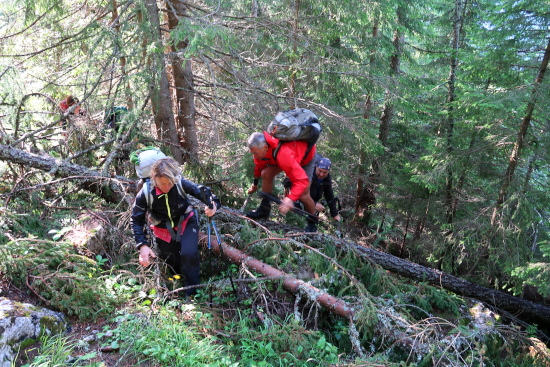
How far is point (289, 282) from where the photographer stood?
4.47m

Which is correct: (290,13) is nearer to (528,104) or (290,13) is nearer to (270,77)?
(270,77)

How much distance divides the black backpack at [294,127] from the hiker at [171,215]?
1626 mm

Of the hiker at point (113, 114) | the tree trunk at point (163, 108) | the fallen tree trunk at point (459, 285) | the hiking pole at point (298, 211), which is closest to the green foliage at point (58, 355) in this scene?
the hiking pole at point (298, 211)

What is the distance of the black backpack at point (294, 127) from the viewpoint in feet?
17.1

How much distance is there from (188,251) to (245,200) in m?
3.25

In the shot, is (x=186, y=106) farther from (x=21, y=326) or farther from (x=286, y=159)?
(x=21, y=326)

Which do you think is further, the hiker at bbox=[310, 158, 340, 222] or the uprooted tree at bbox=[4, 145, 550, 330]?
the hiker at bbox=[310, 158, 340, 222]

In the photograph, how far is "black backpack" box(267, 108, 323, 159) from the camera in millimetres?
5203

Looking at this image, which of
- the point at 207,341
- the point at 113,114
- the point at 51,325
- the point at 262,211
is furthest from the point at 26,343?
the point at 113,114

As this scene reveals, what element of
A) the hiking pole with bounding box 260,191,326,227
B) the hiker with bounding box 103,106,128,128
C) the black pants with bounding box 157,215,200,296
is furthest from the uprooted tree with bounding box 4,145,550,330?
the hiker with bounding box 103,106,128,128

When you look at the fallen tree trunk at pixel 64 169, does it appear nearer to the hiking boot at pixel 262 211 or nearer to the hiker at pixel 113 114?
the hiker at pixel 113 114

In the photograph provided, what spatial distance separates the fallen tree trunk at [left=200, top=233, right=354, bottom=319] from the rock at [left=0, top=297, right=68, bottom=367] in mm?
2175

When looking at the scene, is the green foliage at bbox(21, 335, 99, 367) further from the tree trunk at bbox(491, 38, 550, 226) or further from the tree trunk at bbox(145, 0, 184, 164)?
the tree trunk at bbox(491, 38, 550, 226)

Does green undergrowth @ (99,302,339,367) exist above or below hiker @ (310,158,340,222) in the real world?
below
